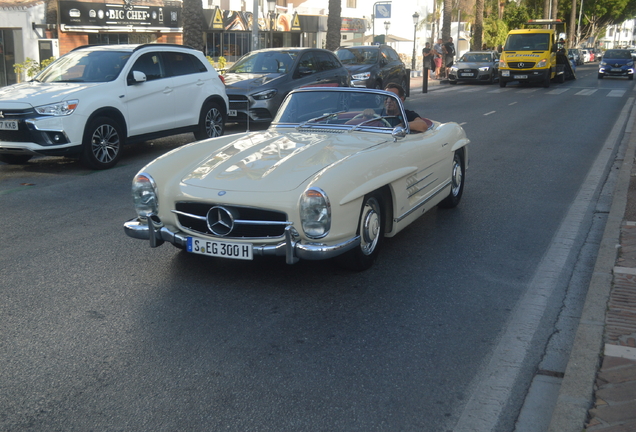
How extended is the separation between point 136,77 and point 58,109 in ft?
4.52

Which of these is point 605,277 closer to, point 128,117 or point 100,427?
point 100,427

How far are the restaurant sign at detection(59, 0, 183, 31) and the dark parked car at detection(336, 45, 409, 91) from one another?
10055 mm

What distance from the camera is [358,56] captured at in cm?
2233

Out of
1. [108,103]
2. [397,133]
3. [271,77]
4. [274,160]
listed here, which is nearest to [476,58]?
[271,77]

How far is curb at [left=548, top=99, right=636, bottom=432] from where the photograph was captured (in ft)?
10.7

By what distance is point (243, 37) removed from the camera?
39062 mm

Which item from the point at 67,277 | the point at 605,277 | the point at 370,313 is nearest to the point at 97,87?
the point at 67,277

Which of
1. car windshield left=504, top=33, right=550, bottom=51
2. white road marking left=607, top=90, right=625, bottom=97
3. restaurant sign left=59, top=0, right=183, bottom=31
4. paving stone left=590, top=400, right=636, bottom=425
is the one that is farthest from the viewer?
car windshield left=504, top=33, right=550, bottom=51

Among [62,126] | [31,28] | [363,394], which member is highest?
[31,28]

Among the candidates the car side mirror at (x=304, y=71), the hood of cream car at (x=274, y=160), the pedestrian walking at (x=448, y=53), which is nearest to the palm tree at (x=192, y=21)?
the car side mirror at (x=304, y=71)

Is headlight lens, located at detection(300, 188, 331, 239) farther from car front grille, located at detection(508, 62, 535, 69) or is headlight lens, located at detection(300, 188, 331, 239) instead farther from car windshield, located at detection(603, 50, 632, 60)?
car windshield, located at detection(603, 50, 632, 60)

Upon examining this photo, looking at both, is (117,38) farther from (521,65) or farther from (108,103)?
(108,103)

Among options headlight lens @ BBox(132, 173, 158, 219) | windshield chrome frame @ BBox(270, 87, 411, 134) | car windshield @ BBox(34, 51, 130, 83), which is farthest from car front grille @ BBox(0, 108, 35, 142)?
headlight lens @ BBox(132, 173, 158, 219)

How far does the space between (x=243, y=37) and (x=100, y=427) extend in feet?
123
